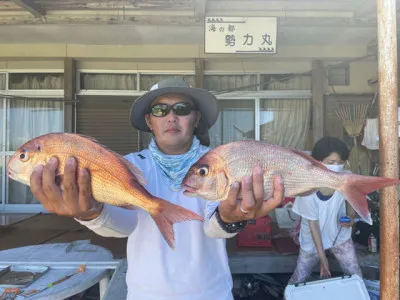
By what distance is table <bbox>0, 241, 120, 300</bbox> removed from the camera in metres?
2.48

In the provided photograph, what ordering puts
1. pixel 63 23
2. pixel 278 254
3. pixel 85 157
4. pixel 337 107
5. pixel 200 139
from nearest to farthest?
pixel 85 157 → pixel 200 139 → pixel 278 254 → pixel 63 23 → pixel 337 107

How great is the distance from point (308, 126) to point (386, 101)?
527cm

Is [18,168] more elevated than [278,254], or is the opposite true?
[18,168]

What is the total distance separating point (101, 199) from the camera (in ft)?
4.74

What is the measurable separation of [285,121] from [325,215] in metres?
3.73

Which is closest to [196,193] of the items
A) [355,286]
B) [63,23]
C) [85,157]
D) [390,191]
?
[85,157]

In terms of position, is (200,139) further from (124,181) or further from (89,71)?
(89,71)

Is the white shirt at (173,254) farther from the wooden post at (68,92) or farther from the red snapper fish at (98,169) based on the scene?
the wooden post at (68,92)

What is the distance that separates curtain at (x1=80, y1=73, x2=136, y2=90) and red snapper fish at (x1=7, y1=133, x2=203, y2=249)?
5.74 metres

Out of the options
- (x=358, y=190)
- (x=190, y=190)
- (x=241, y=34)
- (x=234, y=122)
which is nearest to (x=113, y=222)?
(x=190, y=190)

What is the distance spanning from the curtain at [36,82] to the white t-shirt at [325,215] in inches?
219

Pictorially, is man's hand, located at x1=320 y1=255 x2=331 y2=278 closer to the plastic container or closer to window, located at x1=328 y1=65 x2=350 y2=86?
the plastic container

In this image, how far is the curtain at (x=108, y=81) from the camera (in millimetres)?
6969

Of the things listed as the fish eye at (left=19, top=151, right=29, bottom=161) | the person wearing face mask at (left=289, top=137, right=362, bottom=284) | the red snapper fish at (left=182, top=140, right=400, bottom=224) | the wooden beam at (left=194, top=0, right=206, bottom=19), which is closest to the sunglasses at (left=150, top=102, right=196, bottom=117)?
the red snapper fish at (left=182, top=140, right=400, bottom=224)
